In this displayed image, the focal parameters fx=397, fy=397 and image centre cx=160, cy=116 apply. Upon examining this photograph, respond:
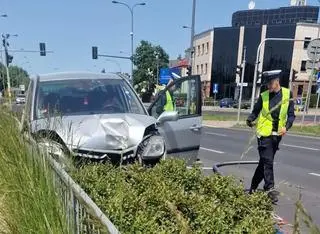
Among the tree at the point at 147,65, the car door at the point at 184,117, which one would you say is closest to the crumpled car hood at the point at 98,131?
the car door at the point at 184,117

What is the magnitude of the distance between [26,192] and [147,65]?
85534 mm

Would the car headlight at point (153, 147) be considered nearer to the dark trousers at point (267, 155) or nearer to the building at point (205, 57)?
the dark trousers at point (267, 155)

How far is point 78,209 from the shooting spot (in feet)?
7.32

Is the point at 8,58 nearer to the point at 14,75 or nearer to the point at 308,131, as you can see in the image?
the point at 14,75

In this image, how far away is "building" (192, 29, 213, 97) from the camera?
78.6 m

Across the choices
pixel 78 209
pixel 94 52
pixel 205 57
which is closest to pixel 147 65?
pixel 205 57

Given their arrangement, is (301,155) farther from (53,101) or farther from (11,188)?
(11,188)

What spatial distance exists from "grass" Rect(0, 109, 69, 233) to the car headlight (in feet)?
4.04

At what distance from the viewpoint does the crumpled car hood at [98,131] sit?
3793 millimetres

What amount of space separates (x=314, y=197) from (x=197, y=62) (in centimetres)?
8115

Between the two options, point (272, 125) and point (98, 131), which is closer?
point (98, 131)

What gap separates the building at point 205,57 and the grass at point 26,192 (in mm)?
73150

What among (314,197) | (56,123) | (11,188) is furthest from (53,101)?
(314,197)

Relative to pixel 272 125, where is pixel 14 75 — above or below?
above
